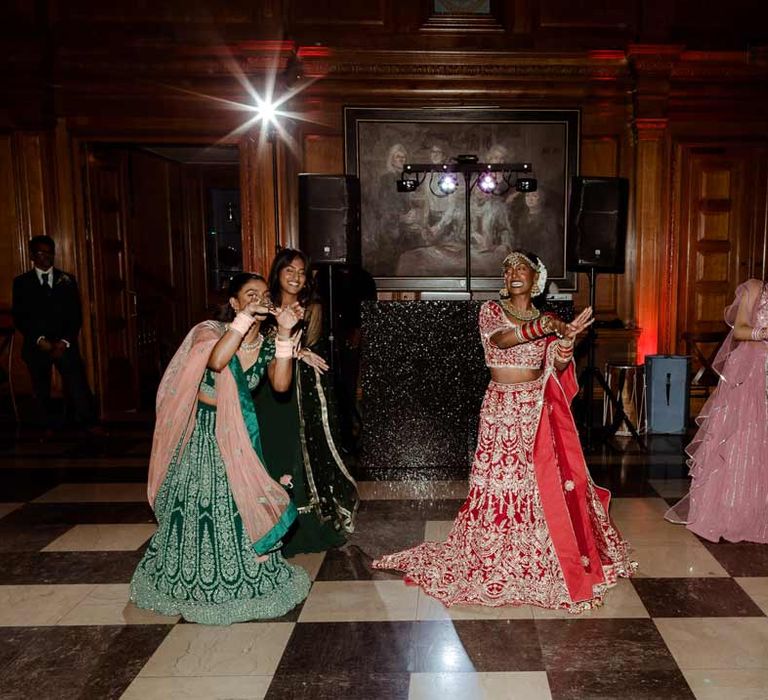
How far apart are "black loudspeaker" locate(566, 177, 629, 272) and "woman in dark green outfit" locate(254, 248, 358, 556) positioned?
256 cm

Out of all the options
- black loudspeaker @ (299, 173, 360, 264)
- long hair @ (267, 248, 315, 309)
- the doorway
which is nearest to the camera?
long hair @ (267, 248, 315, 309)

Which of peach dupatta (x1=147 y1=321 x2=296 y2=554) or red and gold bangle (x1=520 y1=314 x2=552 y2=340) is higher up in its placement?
red and gold bangle (x1=520 y1=314 x2=552 y2=340)

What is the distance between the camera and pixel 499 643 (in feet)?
8.61

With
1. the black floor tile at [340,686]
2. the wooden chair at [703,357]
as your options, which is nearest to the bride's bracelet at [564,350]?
the black floor tile at [340,686]

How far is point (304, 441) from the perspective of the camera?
143 inches

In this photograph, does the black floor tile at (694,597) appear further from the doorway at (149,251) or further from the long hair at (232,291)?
the doorway at (149,251)

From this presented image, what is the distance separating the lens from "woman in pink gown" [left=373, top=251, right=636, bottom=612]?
295cm

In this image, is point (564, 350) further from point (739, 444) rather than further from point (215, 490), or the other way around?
point (215, 490)

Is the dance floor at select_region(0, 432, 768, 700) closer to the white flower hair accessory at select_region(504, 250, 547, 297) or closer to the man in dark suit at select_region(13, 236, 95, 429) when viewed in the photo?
the white flower hair accessory at select_region(504, 250, 547, 297)

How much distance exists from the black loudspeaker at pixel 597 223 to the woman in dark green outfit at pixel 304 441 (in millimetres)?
2562

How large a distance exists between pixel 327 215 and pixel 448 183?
160cm

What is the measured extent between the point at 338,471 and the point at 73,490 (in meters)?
2.06

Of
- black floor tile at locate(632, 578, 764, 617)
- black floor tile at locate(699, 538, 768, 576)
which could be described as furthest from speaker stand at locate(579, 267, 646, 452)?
black floor tile at locate(632, 578, 764, 617)

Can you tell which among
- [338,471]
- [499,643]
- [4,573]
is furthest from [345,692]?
[4,573]
